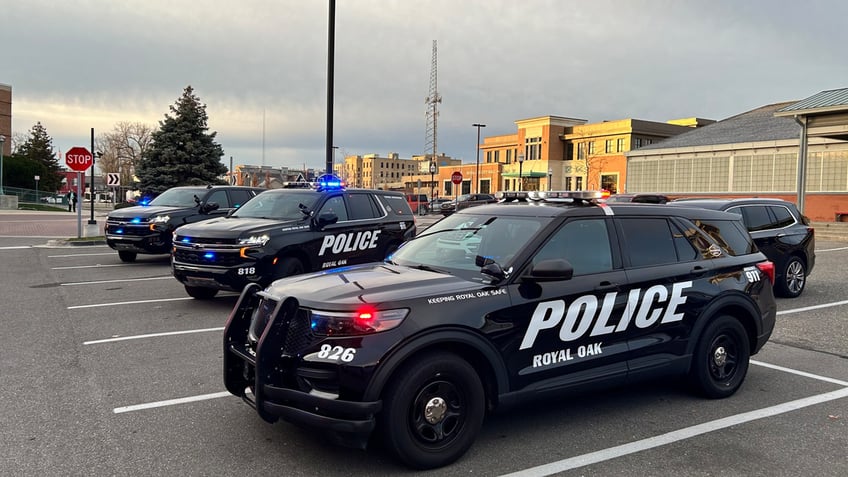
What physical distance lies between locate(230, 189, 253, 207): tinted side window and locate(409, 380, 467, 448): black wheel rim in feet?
39.5

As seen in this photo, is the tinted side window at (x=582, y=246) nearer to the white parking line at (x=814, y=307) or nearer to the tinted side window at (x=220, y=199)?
the white parking line at (x=814, y=307)

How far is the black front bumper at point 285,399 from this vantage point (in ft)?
11.5

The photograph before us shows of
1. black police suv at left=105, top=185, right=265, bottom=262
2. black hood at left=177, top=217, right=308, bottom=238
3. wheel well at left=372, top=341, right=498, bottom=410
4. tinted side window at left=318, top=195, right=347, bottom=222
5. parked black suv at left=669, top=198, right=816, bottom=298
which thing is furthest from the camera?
black police suv at left=105, top=185, right=265, bottom=262

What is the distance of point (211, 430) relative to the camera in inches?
172

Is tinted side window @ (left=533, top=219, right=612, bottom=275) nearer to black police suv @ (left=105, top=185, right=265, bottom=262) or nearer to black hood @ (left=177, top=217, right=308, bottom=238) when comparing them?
black hood @ (left=177, top=217, right=308, bottom=238)

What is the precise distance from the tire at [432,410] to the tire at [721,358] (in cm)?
217

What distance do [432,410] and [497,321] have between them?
2.30 feet

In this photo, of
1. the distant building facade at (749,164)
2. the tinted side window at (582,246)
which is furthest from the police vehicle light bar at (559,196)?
the distant building facade at (749,164)

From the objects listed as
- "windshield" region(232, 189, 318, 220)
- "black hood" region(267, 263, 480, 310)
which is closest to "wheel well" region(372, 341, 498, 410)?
"black hood" region(267, 263, 480, 310)

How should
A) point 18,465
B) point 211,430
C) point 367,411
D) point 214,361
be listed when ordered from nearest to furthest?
point 367,411
point 18,465
point 211,430
point 214,361

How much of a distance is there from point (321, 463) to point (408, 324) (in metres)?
1.06

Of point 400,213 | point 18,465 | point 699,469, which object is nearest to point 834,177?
point 400,213

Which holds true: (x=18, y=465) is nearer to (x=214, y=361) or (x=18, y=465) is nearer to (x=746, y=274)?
(x=214, y=361)

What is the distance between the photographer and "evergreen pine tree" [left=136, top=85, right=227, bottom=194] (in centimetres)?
3747
